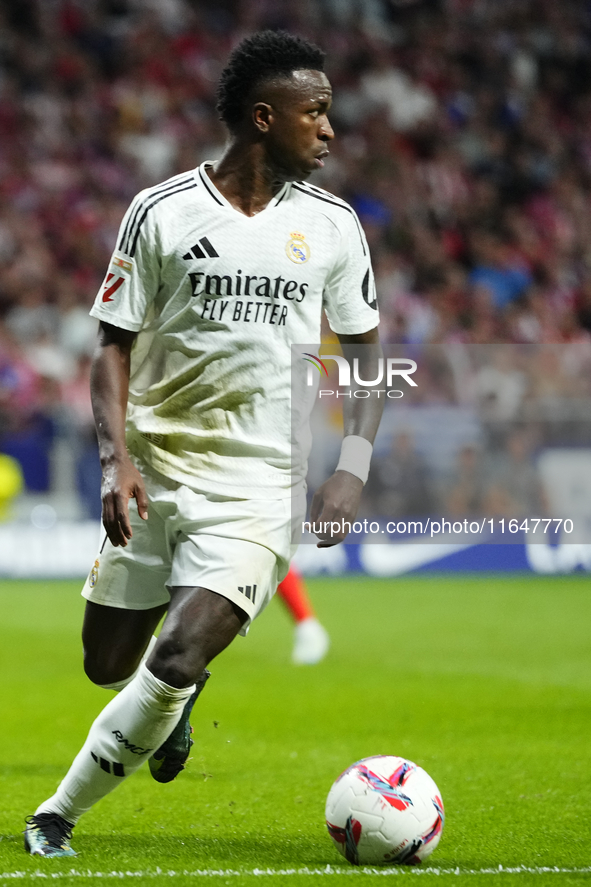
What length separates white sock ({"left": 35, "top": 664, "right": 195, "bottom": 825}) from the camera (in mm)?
3773

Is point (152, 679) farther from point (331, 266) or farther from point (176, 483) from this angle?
point (331, 266)

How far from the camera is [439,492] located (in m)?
12.7

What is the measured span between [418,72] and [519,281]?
3.91 meters

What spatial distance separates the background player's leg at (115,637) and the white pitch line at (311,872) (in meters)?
0.76

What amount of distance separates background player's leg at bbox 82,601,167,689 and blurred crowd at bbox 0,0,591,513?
34.9 ft

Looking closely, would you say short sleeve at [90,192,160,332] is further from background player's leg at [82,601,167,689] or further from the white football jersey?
background player's leg at [82,601,167,689]

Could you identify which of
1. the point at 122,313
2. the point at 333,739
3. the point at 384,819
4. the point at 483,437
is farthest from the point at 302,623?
the point at 122,313

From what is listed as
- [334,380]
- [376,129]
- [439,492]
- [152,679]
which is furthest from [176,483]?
[376,129]

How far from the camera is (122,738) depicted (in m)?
3.85

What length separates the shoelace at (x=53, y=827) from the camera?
156 inches

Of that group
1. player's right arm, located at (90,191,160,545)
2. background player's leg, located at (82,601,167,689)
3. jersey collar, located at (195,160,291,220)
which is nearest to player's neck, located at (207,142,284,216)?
jersey collar, located at (195,160,291,220)

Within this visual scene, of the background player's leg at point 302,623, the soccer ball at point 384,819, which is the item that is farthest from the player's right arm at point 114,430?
the background player's leg at point 302,623

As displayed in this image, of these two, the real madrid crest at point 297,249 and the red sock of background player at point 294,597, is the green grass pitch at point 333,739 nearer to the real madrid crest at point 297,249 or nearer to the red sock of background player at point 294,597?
the red sock of background player at point 294,597

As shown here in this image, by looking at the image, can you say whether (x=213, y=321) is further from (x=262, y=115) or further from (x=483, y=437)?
(x=483, y=437)
